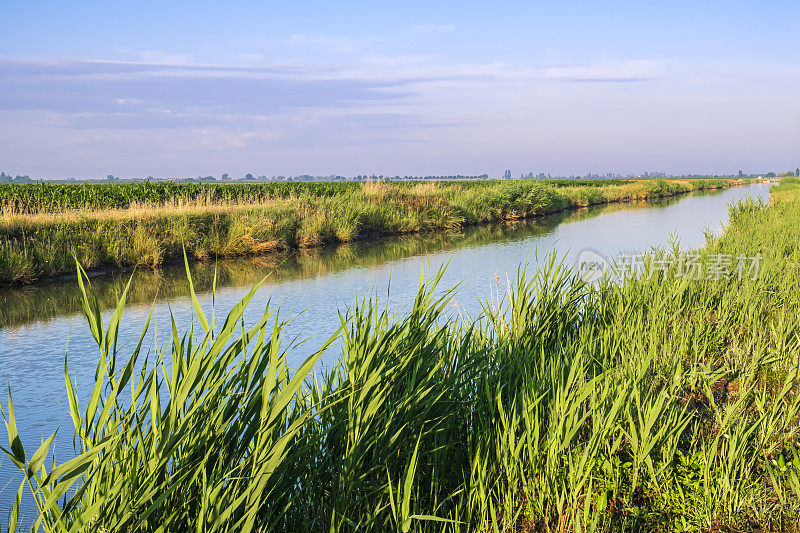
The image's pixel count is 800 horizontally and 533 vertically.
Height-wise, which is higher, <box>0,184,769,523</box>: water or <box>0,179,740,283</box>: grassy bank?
<box>0,179,740,283</box>: grassy bank

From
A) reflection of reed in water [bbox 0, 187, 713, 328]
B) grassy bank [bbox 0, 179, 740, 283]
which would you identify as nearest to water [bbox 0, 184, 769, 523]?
reflection of reed in water [bbox 0, 187, 713, 328]

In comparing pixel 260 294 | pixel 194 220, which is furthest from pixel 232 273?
pixel 260 294

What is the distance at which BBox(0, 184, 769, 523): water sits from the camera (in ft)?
17.1

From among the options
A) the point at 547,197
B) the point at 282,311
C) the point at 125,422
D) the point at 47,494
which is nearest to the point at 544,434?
the point at 125,422

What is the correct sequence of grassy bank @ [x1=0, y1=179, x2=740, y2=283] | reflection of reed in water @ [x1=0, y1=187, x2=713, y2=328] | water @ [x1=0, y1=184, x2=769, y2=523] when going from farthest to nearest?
grassy bank @ [x1=0, y1=179, x2=740, y2=283], reflection of reed in water @ [x1=0, y1=187, x2=713, y2=328], water @ [x1=0, y1=184, x2=769, y2=523]

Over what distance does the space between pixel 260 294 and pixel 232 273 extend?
9.36 feet

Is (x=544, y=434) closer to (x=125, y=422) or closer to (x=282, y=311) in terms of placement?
(x=125, y=422)

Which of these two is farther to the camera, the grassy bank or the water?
the grassy bank

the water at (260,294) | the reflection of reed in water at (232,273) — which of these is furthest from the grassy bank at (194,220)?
the water at (260,294)

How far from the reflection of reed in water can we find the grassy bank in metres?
0.46

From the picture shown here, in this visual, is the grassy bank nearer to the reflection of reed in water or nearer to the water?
the reflection of reed in water

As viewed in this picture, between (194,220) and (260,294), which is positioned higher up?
(194,220)

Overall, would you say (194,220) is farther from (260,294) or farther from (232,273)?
(260,294)

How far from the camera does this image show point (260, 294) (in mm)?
9766
